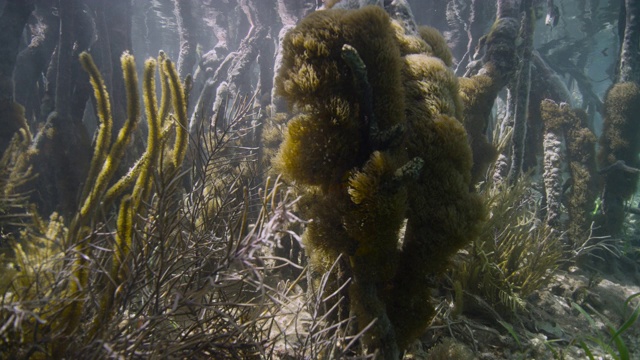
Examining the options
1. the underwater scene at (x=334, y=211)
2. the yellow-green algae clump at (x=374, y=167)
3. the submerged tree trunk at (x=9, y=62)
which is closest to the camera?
the underwater scene at (x=334, y=211)

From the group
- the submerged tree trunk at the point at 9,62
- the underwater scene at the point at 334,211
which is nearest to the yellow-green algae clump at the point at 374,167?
the underwater scene at the point at 334,211

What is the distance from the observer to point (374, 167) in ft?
6.60

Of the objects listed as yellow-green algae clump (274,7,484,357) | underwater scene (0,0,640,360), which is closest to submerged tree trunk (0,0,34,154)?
underwater scene (0,0,640,360)

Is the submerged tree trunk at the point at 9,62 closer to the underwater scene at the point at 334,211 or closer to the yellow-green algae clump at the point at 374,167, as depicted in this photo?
the underwater scene at the point at 334,211

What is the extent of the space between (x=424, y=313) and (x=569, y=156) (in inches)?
258

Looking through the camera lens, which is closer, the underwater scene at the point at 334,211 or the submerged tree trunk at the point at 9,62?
the underwater scene at the point at 334,211

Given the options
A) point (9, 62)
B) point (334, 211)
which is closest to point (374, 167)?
point (334, 211)

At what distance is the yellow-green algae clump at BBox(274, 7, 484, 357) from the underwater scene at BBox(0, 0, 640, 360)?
14 mm

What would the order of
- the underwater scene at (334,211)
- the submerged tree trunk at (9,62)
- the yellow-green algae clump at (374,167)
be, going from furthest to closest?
the submerged tree trunk at (9,62)
the yellow-green algae clump at (374,167)
the underwater scene at (334,211)

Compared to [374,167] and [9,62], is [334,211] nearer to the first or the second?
[374,167]

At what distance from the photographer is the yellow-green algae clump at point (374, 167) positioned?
2.07 m

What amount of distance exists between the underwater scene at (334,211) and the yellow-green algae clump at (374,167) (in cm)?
1

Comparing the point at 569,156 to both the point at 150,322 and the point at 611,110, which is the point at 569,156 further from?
the point at 150,322

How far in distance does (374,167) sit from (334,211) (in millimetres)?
425
